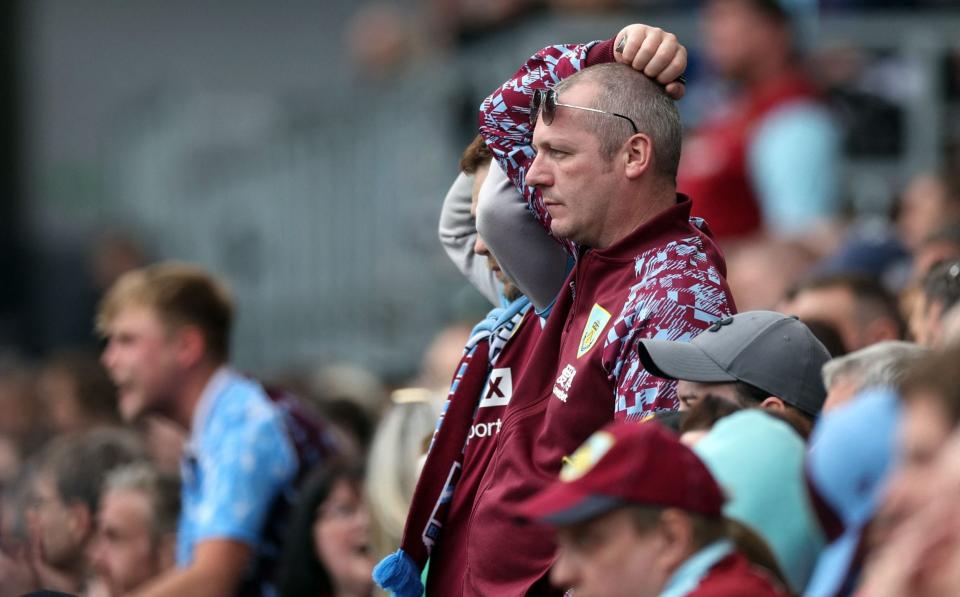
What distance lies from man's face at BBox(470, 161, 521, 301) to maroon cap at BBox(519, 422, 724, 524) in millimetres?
1322

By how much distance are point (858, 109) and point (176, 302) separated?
13.7 ft

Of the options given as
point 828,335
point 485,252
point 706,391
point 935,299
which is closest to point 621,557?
point 706,391

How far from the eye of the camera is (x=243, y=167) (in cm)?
1305

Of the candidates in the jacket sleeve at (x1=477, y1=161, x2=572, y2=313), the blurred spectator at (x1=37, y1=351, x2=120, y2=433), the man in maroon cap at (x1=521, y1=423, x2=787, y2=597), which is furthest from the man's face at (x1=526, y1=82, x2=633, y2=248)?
the blurred spectator at (x1=37, y1=351, x2=120, y2=433)

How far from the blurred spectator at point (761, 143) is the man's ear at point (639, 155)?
161 inches

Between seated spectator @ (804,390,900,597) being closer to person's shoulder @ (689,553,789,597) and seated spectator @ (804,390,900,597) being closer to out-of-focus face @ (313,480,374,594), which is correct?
person's shoulder @ (689,553,789,597)

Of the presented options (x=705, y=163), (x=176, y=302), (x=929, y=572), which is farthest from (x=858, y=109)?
(x=929, y=572)

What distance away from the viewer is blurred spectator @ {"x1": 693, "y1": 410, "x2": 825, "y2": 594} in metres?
2.71

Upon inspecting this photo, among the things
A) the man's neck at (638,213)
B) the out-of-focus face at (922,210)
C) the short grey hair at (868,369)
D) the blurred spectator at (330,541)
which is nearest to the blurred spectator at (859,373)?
the short grey hair at (868,369)

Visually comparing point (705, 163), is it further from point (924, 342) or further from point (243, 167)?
point (243, 167)

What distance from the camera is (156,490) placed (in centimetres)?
574

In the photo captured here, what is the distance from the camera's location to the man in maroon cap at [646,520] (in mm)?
2500

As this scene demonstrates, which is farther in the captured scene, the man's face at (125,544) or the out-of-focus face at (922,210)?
the out-of-focus face at (922,210)

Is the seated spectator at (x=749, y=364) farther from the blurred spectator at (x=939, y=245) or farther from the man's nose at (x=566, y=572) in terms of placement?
the blurred spectator at (x=939, y=245)
